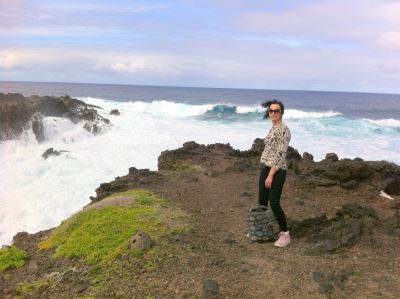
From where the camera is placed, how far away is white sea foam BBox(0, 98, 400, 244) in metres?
15.8

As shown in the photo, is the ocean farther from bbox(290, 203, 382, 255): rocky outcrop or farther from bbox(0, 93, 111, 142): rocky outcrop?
bbox(290, 203, 382, 255): rocky outcrop

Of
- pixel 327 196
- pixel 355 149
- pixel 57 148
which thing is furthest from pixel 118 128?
pixel 327 196

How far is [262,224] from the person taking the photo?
24.6ft

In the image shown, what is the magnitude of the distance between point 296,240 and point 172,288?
234 centimetres

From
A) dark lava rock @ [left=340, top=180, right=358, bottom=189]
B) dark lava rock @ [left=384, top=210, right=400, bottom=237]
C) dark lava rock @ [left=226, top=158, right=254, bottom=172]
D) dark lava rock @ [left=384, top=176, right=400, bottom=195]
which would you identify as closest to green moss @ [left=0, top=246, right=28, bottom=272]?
dark lava rock @ [left=384, top=210, right=400, bottom=237]

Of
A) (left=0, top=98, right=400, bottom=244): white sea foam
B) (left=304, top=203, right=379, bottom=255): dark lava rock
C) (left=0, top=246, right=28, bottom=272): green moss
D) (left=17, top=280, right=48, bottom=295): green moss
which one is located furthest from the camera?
(left=0, top=98, right=400, bottom=244): white sea foam

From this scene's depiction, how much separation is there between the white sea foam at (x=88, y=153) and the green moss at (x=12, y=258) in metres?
5.20

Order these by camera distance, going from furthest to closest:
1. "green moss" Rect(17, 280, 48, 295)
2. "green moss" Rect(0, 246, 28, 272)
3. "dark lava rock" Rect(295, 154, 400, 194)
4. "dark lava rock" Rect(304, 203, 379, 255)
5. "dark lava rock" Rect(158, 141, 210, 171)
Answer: "dark lava rock" Rect(158, 141, 210, 171) < "dark lava rock" Rect(295, 154, 400, 194) < "green moss" Rect(0, 246, 28, 272) < "dark lava rock" Rect(304, 203, 379, 255) < "green moss" Rect(17, 280, 48, 295)

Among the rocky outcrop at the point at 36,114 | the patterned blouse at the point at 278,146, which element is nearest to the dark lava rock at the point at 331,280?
the patterned blouse at the point at 278,146

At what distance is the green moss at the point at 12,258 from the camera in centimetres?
766

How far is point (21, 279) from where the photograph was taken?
716 cm

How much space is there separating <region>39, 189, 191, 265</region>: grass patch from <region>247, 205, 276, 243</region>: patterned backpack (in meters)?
1.36

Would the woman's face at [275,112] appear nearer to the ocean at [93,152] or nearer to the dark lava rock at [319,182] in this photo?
the dark lava rock at [319,182]

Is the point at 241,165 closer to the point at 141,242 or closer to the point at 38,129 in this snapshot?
the point at 141,242
